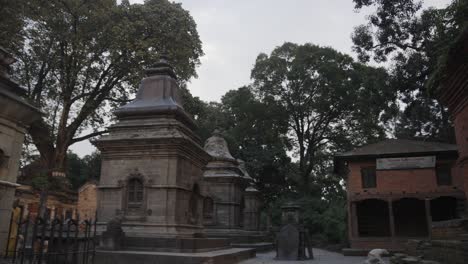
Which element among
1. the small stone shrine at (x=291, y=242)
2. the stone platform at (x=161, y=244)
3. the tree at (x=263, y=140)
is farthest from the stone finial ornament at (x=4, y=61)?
the tree at (x=263, y=140)

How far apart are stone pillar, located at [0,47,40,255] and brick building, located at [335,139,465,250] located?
20952mm

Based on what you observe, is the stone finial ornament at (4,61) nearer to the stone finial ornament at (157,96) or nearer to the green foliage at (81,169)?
the stone finial ornament at (157,96)

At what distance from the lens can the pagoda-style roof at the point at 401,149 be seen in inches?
885

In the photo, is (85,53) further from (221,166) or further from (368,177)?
(368,177)

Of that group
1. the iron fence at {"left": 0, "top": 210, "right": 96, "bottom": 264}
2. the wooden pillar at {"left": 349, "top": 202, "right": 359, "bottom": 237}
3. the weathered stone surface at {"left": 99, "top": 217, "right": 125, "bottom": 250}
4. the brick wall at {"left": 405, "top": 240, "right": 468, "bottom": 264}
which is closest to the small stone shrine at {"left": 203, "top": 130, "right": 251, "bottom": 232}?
the wooden pillar at {"left": 349, "top": 202, "right": 359, "bottom": 237}

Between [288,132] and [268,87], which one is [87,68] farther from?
[288,132]

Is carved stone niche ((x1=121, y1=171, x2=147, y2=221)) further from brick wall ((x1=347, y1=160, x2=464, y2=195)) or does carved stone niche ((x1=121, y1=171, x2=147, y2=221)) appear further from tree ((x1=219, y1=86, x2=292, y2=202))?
tree ((x1=219, y1=86, x2=292, y2=202))

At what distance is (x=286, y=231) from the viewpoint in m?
17.6

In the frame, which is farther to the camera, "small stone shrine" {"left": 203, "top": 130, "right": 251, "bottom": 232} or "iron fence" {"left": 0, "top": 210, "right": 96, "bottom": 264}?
"small stone shrine" {"left": 203, "top": 130, "right": 251, "bottom": 232}

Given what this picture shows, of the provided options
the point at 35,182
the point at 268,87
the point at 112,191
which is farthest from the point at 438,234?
the point at 268,87

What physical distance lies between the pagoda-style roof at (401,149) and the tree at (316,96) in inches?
452

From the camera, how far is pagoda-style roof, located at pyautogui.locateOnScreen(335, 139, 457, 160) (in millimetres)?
22469

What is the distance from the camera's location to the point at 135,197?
11.8m

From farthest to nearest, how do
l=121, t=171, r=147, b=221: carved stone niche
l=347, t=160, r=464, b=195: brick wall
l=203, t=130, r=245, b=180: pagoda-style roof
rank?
1. l=347, t=160, r=464, b=195: brick wall
2. l=203, t=130, r=245, b=180: pagoda-style roof
3. l=121, t=171, r=147, b=221: carved stone niche
